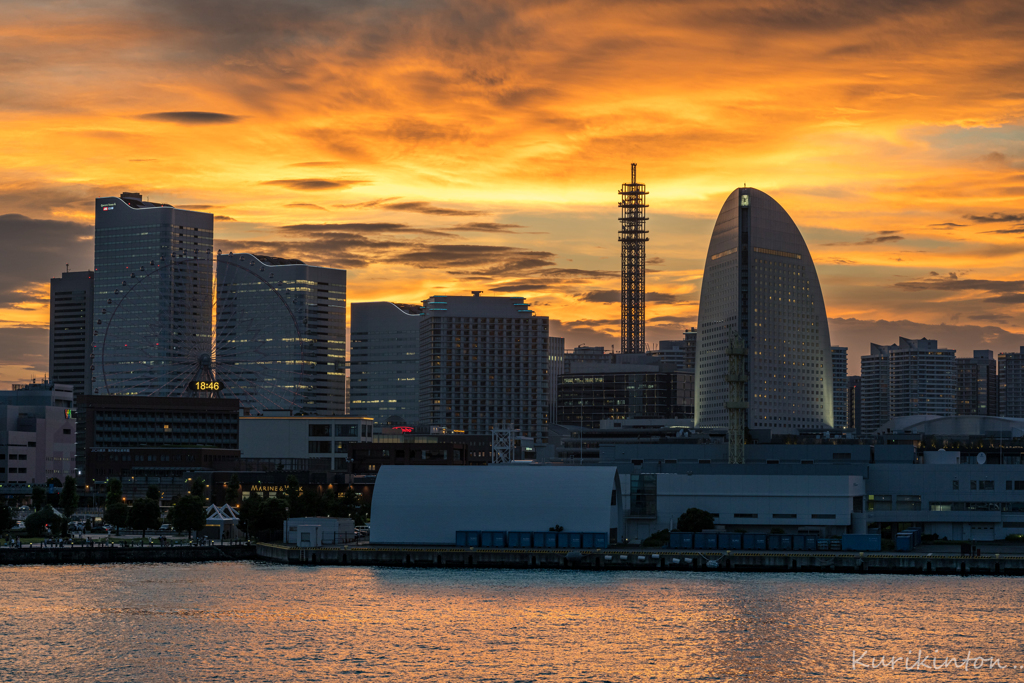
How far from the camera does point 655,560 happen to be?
142 m

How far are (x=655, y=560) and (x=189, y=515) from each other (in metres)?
59.4

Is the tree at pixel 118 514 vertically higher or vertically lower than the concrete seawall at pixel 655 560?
higher

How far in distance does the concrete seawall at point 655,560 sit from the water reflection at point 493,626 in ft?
17.2

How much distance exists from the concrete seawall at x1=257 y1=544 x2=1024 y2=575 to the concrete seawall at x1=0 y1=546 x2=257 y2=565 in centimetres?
741

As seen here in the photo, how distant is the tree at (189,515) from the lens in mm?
165125

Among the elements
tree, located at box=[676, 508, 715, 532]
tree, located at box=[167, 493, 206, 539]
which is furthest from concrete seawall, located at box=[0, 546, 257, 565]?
tree, located at box=[676, 508, 715, 532]

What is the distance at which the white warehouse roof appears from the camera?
152250mm

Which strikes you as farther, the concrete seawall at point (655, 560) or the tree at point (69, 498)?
the tree at point (69, 498)

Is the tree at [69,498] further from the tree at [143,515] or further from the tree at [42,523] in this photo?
the tree at [143,515]

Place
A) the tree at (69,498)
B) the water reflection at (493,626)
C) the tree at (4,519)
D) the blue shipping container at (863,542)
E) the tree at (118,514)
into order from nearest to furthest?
the water reflection at (493,626)
the blue shipping container at (863,542)
the tree at (4,519)
the tree at (118,514)
the tree at (69,498)

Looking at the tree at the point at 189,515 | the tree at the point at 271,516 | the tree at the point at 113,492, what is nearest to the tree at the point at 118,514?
the tree at the point at 189,515

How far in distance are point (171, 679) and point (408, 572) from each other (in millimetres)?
60098

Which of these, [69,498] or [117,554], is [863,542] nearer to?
[117,554]

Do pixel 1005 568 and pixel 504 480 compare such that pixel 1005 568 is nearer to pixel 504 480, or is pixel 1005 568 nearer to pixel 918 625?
pixel 918 625
